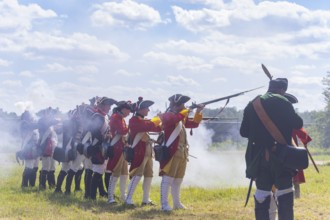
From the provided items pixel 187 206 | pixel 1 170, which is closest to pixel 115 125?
pixel 187 206

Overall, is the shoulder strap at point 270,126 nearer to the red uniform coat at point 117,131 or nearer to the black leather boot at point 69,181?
the red uniform coat at point 117,131

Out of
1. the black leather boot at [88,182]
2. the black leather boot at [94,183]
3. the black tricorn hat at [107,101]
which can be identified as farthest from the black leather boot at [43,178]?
the black tricorn hat at [107,101]

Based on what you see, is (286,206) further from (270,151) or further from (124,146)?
(124,146)

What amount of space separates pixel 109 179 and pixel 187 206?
6.00 feet

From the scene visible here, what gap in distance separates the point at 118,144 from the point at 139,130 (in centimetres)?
94

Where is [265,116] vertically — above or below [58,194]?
above

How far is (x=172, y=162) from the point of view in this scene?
9.34 m

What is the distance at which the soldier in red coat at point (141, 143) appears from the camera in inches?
371

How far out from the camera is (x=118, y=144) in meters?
10.2

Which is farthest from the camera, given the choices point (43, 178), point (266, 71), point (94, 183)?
point (43, 178)

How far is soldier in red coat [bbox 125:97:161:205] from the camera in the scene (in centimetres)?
941

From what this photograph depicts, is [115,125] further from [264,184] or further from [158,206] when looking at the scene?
[264,184]

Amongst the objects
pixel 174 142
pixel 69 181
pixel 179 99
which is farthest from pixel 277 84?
pixel 69 181

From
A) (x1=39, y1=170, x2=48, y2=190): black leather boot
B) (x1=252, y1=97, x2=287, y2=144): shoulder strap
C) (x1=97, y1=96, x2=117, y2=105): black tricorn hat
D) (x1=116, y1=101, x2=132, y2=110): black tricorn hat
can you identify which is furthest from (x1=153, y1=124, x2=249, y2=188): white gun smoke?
(x1=252, y1=97, x2=287, y2=144): shoulder strap
